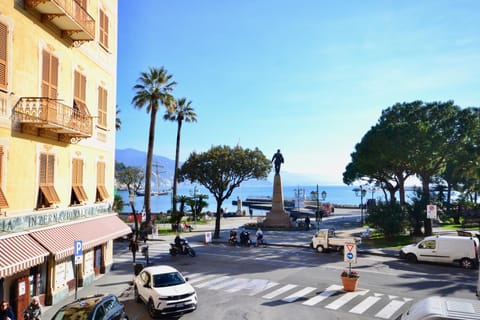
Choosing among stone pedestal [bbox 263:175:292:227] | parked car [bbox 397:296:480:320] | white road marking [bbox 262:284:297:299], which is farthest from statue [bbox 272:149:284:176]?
parked car [bbox 397:296:480:320]

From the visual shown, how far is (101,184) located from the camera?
21.0 m

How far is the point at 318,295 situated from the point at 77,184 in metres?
12.4

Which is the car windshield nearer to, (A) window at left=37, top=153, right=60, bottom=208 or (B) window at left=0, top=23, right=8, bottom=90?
(A) window at left=37, top=153, right=60, bottom=208

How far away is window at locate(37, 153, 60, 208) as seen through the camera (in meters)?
14.6

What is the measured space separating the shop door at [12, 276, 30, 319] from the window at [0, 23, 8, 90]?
703 centimetres

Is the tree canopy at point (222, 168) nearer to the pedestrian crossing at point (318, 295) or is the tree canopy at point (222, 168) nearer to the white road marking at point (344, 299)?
the pedestrian crossing at point (318, 295)

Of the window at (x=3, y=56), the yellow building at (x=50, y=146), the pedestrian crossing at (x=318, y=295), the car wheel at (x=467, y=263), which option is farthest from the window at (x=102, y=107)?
the car wheel at (x=467, y=263)

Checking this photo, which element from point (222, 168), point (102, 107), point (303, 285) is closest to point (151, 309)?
point (303, 285)

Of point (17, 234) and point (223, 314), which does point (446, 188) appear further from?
point (17, 234)

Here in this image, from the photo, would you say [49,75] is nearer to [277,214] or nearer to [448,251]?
[448,251]

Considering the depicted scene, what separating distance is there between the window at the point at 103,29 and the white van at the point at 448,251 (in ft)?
74.7

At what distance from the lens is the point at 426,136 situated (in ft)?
123

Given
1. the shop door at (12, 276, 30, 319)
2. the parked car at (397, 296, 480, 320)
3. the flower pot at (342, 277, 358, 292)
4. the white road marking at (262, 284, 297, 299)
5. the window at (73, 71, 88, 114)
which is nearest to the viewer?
the parked car at (397, 296, 480, 320)

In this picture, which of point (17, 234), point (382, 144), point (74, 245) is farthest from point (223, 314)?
point (382, 144)
